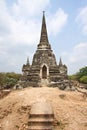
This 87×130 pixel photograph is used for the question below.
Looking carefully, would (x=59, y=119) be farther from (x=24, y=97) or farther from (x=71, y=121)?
(x=24, y=97)

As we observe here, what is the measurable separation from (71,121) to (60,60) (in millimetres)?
16280

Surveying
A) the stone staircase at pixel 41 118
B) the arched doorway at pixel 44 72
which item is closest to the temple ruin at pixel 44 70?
the arched doorway at pixel 44 72

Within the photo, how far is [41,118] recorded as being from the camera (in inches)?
619

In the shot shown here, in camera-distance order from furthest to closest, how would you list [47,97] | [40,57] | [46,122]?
[40,57], [47,97], [46,122]

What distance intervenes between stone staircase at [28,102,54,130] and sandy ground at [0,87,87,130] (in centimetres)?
42

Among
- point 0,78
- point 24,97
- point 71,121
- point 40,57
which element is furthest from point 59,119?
point 0,78

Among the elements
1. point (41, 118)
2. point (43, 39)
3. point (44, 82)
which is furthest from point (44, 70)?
point (41, 118)

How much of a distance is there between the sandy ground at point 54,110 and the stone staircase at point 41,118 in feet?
1.39

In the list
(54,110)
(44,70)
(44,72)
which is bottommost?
(54,110)

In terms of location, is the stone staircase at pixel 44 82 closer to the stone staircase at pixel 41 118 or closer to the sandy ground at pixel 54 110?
the sandy ground at pixel 54 110

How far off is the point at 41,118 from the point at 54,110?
1.55 metres

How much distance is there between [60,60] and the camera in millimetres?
31609

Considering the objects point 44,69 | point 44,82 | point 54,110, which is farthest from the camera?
point 44,69

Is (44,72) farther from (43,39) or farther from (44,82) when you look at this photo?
(43,39)
